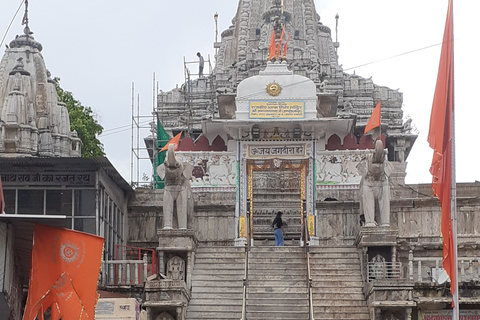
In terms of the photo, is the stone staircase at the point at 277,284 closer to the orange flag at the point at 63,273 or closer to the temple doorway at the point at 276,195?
the temple doorway at the point at 276,195

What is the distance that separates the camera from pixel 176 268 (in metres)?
26.5

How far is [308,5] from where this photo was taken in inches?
2296

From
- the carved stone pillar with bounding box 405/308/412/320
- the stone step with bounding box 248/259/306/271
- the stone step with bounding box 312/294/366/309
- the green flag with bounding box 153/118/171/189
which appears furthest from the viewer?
the green flag with bounding box 153/118/171/189

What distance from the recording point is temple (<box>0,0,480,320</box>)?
1003 inches

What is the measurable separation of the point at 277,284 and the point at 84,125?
23.5 m

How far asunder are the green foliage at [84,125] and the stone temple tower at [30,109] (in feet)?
10.7

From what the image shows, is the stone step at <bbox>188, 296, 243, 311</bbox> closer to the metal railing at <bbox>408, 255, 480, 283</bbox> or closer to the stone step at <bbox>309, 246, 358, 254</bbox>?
the stone step at <bbox>309, 246, 358, 254</bbox>

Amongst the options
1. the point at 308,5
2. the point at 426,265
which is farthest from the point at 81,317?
the point at 308,5

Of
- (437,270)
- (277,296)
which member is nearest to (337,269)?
(277,296)

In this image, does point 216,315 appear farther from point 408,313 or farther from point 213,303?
point 408,313

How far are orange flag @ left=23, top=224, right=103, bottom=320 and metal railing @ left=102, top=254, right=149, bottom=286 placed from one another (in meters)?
10.9

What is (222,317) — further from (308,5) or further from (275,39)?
(308,5)

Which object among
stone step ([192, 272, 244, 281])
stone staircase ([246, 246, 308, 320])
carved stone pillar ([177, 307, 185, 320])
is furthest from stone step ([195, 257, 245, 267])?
carved stone pillar ([177, 307, 185, 320])

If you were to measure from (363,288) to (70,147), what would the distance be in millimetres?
→ 19986
